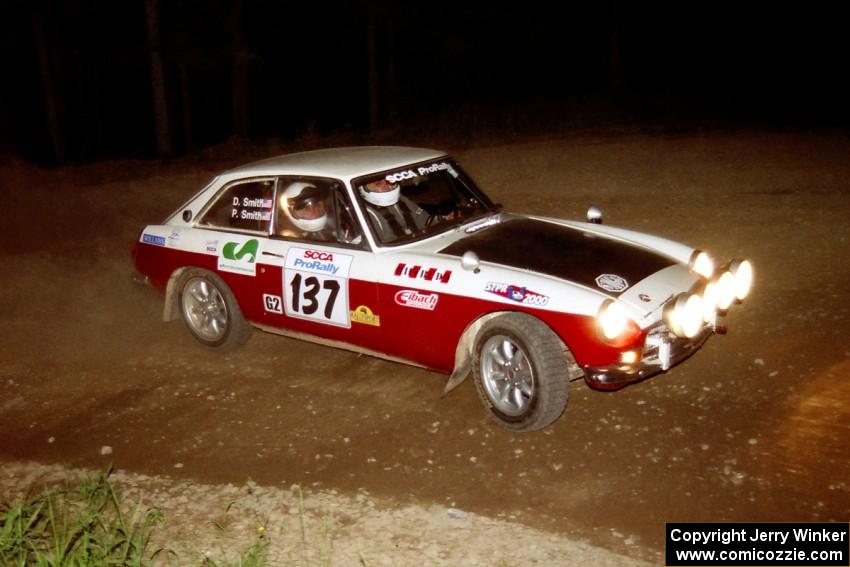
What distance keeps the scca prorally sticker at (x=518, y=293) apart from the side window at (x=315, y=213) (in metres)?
1.09

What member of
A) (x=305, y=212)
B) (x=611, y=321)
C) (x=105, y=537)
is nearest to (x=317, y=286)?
(x=305, y=212)

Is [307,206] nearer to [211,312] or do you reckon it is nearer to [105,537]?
[211,312]

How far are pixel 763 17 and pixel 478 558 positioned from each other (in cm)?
2751

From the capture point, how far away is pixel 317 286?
576cm

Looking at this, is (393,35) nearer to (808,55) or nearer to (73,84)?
(808,55)

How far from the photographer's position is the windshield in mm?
5739

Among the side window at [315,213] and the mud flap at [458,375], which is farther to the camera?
the side window at [315,213]

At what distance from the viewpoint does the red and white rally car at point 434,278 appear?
15.6ft

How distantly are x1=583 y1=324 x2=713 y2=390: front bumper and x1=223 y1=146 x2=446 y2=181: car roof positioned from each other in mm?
2280

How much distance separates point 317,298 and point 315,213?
633 mm

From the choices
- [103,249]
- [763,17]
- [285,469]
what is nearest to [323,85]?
[763,17]

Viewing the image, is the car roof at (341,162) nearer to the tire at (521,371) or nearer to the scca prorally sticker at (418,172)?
the scca prorally sticker at (418,172)

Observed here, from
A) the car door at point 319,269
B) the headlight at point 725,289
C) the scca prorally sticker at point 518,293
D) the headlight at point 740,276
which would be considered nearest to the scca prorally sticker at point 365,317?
the car door at point 319,269

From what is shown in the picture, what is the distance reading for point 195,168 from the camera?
630 inches
